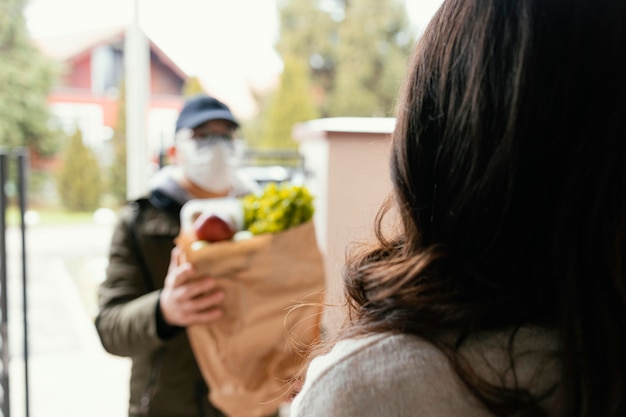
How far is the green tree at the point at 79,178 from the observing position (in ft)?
12.7

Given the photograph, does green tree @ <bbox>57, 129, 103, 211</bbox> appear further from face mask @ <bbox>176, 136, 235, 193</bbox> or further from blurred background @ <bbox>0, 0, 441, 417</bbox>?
face mask @ <bbox>176, 136, 235, 193</bbox>

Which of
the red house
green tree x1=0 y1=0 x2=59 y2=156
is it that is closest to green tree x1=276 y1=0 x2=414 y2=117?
the red house

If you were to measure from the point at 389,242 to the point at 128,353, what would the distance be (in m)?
0.86

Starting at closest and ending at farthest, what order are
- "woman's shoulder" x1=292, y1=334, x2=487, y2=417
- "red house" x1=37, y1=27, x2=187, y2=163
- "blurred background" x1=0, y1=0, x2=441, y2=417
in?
"woman's shoulder" x1=292, y1=334, x2=487, y2=417
"blurred background" x1=0, y1=0, x2=441, y2=417
"red house" x1=37, y1=27, x2=187, y2=163

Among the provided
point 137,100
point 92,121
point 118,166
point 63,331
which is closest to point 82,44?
point 92,121

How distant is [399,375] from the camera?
47cm

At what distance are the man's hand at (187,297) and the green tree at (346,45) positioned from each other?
4.36 m

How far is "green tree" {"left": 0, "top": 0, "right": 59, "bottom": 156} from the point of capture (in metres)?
3.35

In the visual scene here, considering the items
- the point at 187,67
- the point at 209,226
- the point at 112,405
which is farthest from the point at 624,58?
the point at 187,67

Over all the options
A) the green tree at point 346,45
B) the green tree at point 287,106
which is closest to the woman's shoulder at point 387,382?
the green tree at point 287,106

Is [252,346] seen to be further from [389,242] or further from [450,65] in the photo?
[450,65]

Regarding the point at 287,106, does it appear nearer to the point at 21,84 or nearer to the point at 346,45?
the point at 346,45

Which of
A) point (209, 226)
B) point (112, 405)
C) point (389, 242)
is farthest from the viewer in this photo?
point (112, 405)

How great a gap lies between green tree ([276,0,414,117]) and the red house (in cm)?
182
